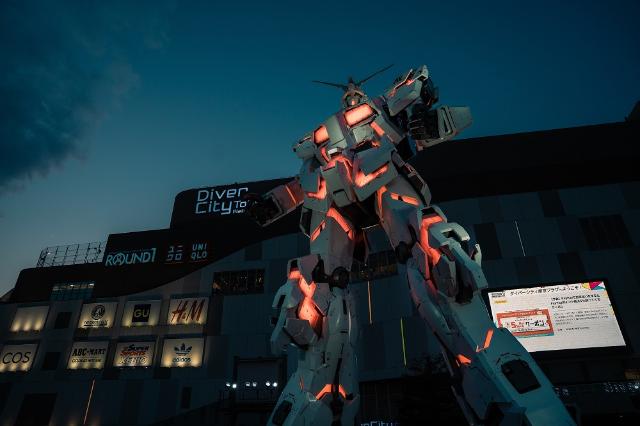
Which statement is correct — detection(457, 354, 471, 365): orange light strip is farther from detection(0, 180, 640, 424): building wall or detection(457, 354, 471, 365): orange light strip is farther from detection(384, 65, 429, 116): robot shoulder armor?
detection(0, 180, 640, 424): building wall

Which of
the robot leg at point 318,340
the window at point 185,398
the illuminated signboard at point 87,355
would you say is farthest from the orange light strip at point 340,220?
the illuminated signboard at point 87,355

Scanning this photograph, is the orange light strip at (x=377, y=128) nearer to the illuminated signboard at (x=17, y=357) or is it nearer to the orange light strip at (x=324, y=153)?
the orange light strip at (x=324, y=153)

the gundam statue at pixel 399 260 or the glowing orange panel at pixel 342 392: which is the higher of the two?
the gundam statue at pixel 399 260

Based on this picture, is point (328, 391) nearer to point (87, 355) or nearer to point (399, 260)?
point (399, 260)

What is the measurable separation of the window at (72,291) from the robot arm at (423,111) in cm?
2608

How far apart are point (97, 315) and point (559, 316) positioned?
25096mm

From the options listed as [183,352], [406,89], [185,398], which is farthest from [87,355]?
[406,89]

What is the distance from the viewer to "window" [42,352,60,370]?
2192cm

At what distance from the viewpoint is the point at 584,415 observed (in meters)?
5.59

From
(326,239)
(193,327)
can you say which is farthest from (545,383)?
(193,327)

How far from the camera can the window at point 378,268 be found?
1916 cm

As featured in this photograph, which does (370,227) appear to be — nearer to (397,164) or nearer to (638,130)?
(397,164)

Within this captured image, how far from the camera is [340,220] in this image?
4590mm

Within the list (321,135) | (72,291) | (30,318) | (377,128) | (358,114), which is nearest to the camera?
(377,128)
